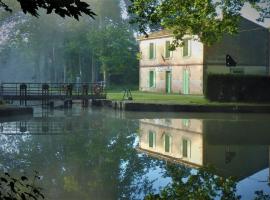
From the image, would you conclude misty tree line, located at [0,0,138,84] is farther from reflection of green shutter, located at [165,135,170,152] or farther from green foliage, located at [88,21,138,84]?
reflection of green shutter, located at [165,135,170,152]

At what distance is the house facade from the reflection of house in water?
21106 millimetres

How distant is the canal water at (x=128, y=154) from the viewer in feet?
28.4

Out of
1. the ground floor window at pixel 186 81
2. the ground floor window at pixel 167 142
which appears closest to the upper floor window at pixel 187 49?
the ground floor window at pixel 186 81

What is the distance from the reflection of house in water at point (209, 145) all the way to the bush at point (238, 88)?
32.8ft

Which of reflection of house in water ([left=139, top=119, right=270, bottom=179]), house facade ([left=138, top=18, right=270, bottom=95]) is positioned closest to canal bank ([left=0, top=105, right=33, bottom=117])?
reflection of house in water ([left=139, top=119, right=270, bottom=179])

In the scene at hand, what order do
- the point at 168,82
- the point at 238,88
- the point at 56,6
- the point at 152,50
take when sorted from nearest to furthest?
the point at 56,6 → the point at 238,88 → the point at 168,82 → the point at 152,50

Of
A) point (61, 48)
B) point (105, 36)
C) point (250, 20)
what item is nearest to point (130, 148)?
point (250, 20)

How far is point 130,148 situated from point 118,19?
65.2 meters

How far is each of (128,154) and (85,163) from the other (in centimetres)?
171

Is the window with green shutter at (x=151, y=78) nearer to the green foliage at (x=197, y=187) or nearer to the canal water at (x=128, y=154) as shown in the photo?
the canal water at (x=128, y=154)

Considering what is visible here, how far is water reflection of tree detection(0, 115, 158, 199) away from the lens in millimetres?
8242

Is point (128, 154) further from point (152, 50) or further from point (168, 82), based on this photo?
point (152, 50)

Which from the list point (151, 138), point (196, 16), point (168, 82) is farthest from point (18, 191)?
point (168, 82)

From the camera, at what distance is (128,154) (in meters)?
12.4
